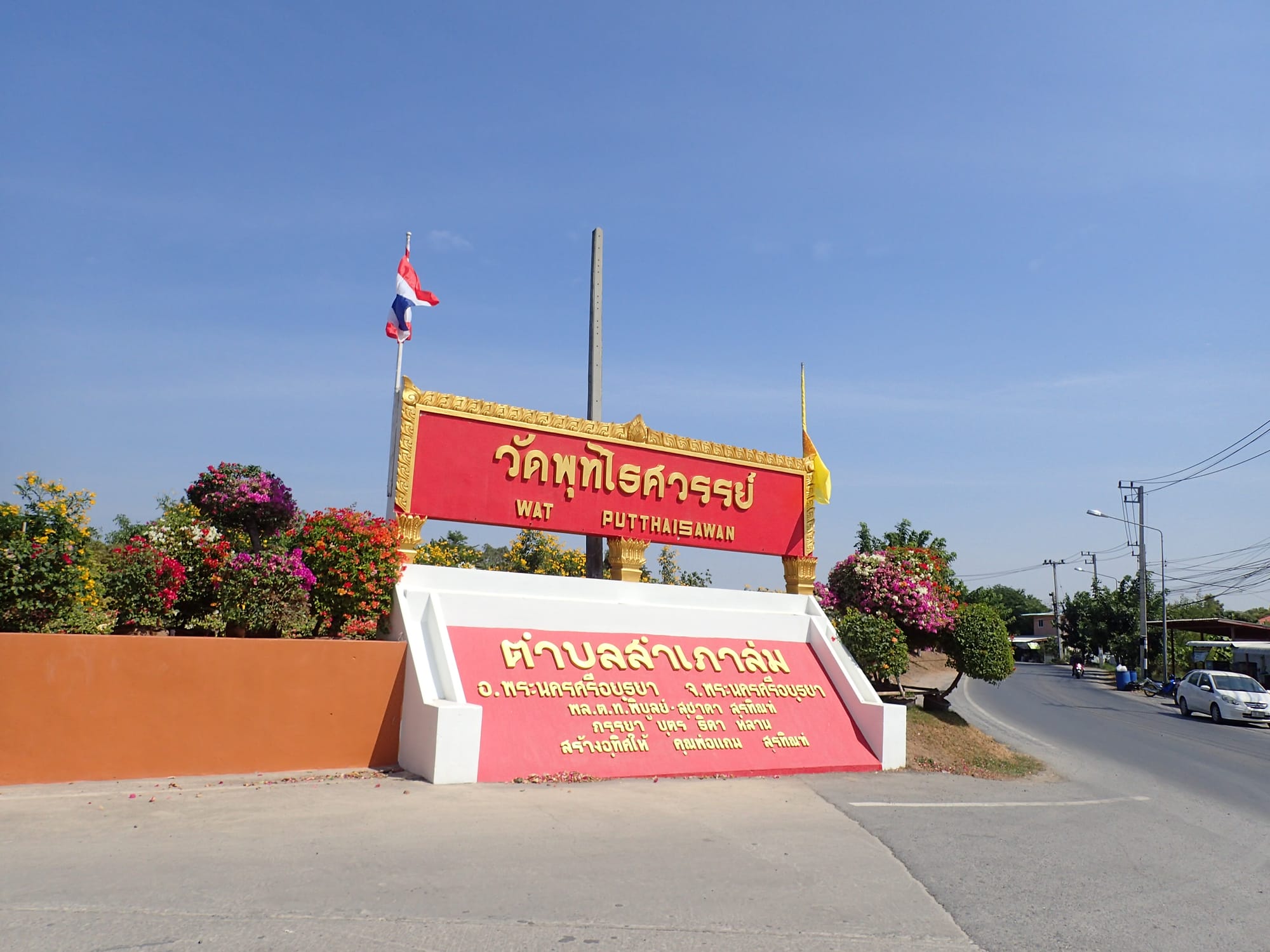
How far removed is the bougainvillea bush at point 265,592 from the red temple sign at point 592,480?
203cm

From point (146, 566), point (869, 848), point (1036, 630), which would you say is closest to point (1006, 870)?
point (869, 848)

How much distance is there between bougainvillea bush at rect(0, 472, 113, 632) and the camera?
10102mm

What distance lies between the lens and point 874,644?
662 inches

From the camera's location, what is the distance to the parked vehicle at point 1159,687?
36906 mm

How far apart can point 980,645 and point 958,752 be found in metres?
3.39

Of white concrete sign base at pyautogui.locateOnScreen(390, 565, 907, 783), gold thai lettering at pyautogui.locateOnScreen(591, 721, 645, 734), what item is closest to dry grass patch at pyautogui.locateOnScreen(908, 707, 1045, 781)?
white concrete sign base at pyautogui.locateOnScreen(390, 565, 907, 783)

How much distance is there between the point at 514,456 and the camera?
14602 millimetres

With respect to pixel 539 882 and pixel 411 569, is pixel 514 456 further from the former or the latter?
pixel 539 882

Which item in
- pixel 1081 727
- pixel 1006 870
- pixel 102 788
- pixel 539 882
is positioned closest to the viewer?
pixel 539 882

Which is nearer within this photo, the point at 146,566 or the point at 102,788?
the point at 102,788

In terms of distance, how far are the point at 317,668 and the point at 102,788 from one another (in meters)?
2.65

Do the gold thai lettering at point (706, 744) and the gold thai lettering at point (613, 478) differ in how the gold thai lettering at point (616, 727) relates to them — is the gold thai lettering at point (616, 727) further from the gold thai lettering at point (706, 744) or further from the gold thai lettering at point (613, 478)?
the gold thai lettering at point (613, 478)

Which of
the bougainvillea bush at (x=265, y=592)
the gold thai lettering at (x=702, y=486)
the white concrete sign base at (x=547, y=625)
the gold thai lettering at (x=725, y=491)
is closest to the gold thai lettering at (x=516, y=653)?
the white concrete sign base at (x=547, y=625)

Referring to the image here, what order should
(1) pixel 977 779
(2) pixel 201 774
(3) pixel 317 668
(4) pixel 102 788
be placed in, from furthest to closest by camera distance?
1. (1) pixel 977 779
2. (3) pixel 317 668
3. (2) pixel 201 774
4. (4) pixel 102 788
